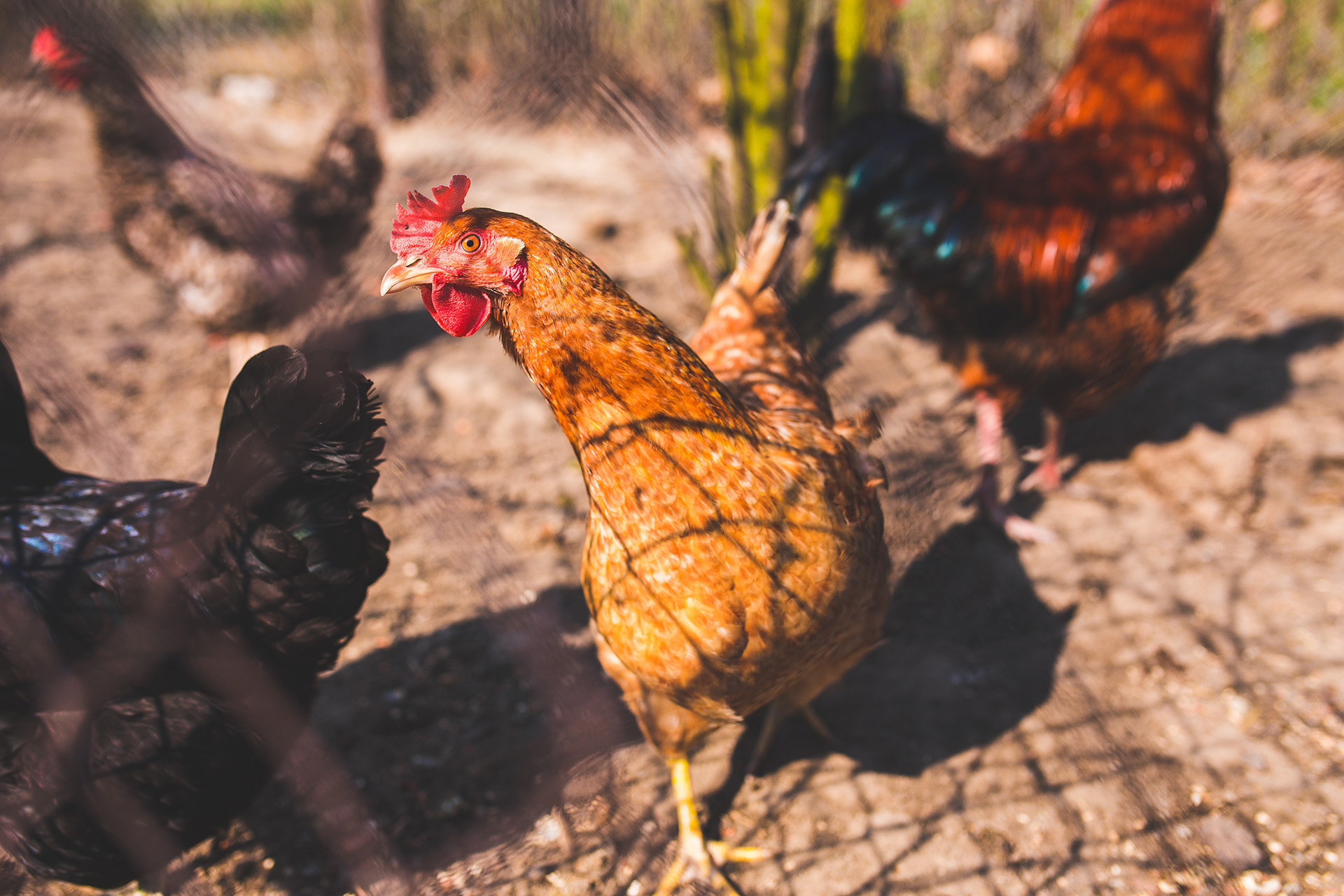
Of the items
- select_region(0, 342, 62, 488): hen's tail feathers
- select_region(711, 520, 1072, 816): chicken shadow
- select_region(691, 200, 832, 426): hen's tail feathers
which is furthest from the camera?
select_region(711, 520, 1072, 816): chicken shadow

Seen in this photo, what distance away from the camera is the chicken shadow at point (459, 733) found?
1990 millimetres

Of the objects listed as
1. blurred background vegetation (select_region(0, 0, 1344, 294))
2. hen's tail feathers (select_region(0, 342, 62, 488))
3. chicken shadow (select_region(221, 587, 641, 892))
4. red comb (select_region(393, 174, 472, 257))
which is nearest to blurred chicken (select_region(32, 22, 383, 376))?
blurred background vegetation (select_region(0, 0, 1344, 294))

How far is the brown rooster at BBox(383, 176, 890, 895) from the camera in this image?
135 cm

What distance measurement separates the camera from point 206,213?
3428 millimetres

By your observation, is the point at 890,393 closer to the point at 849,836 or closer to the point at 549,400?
the point at 849,836

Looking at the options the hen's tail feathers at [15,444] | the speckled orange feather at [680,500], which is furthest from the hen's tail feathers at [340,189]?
the speckled orange feather at [680,500]

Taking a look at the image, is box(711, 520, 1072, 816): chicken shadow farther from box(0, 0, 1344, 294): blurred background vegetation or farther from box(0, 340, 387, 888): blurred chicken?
box(0, 0, 1344, 294): blurred background vegetation

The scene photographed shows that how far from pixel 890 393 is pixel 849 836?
210 cm

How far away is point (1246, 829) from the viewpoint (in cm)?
188

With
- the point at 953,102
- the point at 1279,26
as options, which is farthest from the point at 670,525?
the point at 1279,26

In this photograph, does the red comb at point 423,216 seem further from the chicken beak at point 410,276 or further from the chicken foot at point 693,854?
the chicken foot at point 693,854

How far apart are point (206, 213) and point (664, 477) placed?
3.21 m

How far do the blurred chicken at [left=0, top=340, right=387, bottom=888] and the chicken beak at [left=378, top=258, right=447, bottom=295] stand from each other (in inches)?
9.4

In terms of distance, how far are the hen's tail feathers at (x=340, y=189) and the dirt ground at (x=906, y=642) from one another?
19cm
